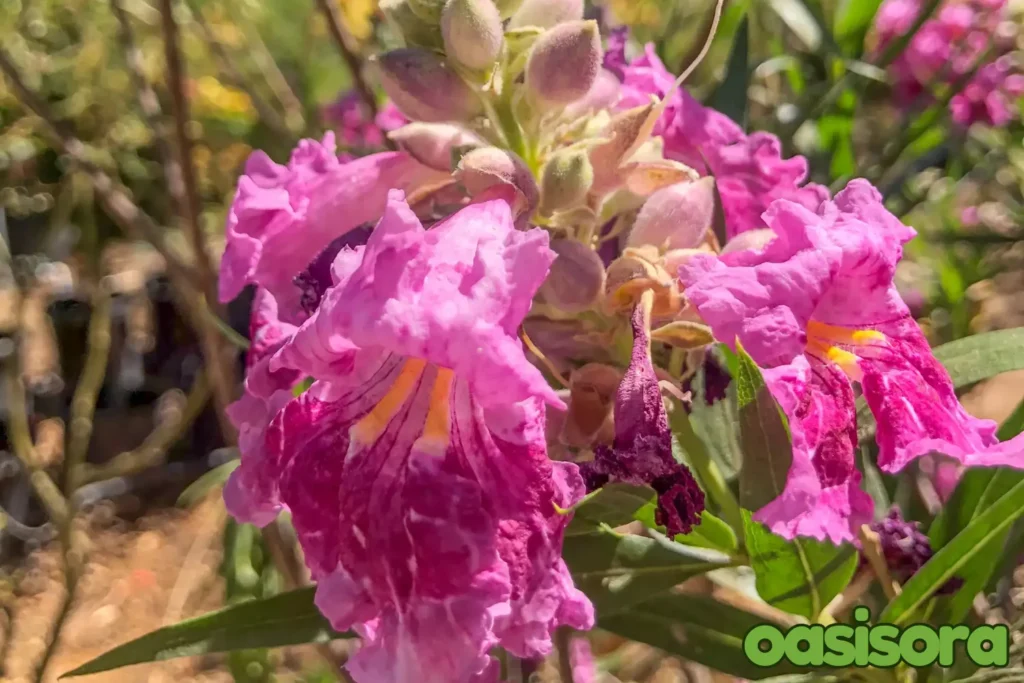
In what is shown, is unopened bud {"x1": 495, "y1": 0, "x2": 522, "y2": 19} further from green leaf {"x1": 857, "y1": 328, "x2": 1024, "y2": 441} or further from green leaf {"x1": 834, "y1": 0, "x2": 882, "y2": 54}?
green leaf {"x1": 834, "y1": 0, "x2": 882, "y2": 54}

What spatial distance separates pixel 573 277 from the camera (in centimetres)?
45

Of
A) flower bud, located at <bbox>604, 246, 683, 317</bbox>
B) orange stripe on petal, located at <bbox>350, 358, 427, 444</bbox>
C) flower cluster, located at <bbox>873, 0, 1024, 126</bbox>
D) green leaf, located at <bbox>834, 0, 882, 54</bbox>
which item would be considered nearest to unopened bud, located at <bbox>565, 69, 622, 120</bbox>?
flower bud, located at <bbox>604, 246, 683, 317</bbox>

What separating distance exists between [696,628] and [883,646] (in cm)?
12

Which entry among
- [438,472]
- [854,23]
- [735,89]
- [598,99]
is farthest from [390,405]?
[854,23]

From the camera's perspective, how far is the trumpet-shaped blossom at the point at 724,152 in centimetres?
58

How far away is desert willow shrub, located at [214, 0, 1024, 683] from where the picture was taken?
35 centimetres

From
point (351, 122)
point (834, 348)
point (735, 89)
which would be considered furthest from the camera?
point (351, 122)

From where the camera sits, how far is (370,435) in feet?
1.30

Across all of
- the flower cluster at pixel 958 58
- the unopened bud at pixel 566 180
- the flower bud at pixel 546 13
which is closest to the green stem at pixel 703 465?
the unopened bud at pixel 566 180

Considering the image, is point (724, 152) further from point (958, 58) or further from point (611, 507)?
point (958, 58)

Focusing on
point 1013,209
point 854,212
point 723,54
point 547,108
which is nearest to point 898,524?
point 854,212

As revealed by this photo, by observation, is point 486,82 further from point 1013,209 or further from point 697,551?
point 1013,209

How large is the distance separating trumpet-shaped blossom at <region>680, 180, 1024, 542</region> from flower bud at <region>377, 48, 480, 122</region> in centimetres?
18

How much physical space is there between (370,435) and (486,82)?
220 mm
